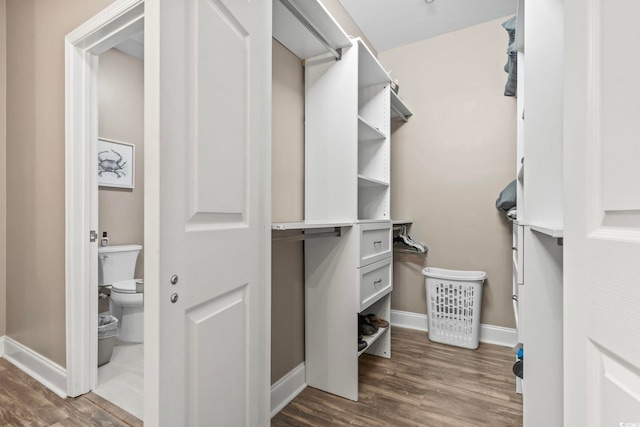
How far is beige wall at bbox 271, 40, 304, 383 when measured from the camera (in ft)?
5.56

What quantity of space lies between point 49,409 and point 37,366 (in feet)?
1.34

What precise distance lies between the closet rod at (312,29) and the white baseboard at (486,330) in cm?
228

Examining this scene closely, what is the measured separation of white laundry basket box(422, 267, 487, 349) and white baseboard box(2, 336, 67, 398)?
2.49 m

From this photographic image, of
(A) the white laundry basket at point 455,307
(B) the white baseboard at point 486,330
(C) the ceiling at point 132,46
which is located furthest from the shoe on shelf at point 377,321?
(C) the ceiling at point 132,46

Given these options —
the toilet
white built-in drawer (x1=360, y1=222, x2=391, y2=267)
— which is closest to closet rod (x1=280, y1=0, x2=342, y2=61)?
white built-in drawer (x1=360, y1=222, x2=391, y2=267)

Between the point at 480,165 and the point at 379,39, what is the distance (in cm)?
147

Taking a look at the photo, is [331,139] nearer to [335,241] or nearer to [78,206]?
[335,241]

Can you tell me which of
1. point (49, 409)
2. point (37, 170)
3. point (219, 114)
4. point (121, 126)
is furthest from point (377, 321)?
point (121, 126)

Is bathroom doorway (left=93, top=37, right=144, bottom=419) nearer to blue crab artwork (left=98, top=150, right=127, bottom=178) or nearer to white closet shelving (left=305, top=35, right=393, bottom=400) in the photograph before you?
blue crab artwork (left=98, top=150, right=127, bottom=178)

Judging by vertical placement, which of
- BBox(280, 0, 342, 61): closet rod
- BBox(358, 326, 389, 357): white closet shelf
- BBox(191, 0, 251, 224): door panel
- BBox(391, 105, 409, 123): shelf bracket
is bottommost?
BBox(358, 326, 389, 357): white closet shelf

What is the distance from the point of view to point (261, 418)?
1182mm

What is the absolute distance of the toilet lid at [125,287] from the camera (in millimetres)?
2299

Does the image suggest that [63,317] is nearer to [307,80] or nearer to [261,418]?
[261,418]

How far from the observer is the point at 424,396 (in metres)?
1.73
